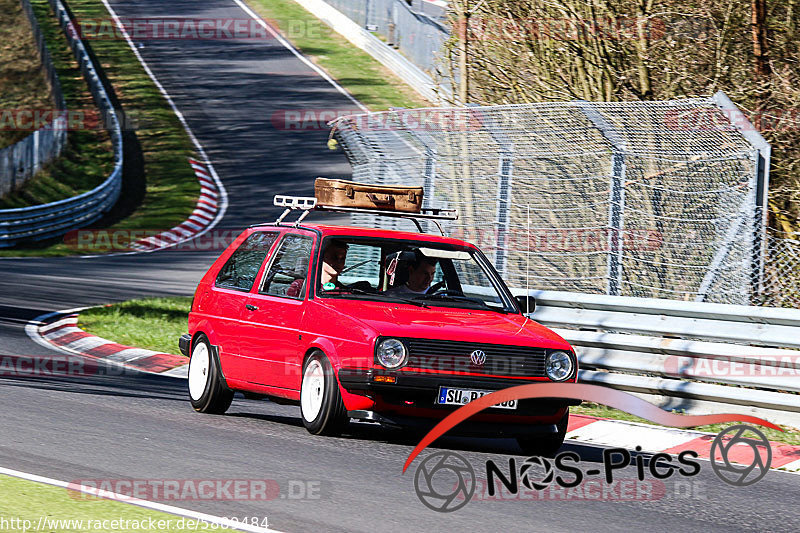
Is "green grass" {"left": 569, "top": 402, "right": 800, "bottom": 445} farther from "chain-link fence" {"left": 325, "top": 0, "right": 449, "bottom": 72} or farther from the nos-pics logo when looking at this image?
"chain-link fence" {"left": 325, "top": 0, "right": 449, "bottom": 72}

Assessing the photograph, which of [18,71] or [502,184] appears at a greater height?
[18,71]

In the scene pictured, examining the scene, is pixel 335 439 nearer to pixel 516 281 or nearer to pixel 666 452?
pixel 666 452

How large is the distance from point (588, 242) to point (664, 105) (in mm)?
1636

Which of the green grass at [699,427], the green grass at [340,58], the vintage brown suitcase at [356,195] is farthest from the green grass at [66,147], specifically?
the green grass at [699,427]

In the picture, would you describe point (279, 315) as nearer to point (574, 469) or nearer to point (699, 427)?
point (574, 469)

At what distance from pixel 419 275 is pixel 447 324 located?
1.25m

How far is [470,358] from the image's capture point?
8.42 m

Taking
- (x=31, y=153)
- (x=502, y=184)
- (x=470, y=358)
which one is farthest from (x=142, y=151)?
(x=470, y=358)

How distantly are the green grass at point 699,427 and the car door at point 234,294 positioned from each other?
3067 millimetres

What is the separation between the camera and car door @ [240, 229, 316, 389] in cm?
923

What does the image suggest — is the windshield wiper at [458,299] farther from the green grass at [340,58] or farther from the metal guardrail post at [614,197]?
the green grass at [340,58]

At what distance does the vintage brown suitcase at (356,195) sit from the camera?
998 centimetres

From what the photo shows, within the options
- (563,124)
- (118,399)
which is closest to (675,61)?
(563,124)

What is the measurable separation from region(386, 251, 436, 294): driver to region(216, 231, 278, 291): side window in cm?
122
